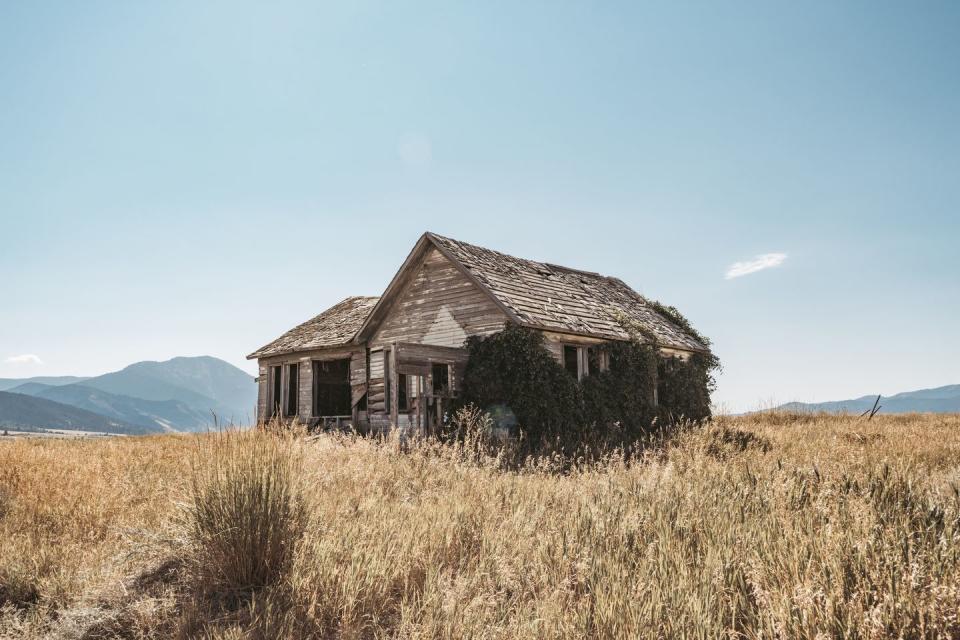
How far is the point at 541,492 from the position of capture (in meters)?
6.73

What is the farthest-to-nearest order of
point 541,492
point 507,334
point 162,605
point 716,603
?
1. point 507,334
2. point 541,492
3. point 162,605
4. point 716,603

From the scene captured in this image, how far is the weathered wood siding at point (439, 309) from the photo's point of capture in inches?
642

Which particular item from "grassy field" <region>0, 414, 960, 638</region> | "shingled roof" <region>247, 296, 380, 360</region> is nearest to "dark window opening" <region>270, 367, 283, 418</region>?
"shingled roof" <region>247, 296, 380, 360</region>

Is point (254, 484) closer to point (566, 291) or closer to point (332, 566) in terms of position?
→ point (332, 566)

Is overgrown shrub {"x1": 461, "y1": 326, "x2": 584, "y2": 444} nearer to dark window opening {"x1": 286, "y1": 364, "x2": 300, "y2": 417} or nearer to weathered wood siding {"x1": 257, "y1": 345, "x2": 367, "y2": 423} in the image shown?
weathered wood siding {"x1": 257, "y1": 345, "x2": 367, "y2": 423}

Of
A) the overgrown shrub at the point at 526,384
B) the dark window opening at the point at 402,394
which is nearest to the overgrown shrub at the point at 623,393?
the overgrown shrub at the point at 526,384

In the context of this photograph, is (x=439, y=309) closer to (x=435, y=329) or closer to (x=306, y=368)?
(x=435, y=329)

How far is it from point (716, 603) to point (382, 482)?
4.51 m

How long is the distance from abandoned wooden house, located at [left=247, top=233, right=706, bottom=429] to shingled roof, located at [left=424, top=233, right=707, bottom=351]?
0.05m

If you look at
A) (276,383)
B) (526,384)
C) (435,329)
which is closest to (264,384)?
(276,383)

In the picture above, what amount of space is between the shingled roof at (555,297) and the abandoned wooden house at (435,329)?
2.0 inches

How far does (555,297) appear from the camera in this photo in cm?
1838

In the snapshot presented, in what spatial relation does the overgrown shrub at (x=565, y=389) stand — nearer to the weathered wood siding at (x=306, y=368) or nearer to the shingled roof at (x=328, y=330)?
the weathered wood siding at (x=306, y=368)

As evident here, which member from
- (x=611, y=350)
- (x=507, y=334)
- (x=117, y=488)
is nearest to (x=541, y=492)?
(x=117, y=488)
